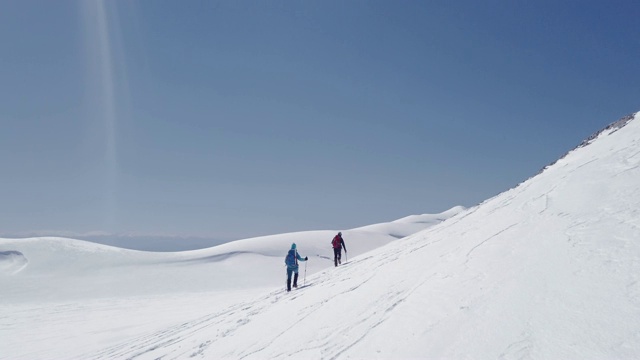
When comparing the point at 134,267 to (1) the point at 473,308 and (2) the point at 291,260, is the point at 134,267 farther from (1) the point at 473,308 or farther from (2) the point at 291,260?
(1) the point at 473,308

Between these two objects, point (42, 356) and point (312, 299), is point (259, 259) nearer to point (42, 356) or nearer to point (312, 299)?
point (42, 356)

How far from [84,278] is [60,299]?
6024 mm

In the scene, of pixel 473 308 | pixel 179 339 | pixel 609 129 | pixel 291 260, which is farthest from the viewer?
pixel 609 129

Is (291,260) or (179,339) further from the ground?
(291,260)

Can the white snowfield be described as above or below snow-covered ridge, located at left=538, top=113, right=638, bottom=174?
below

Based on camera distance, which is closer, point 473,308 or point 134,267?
point 473,308

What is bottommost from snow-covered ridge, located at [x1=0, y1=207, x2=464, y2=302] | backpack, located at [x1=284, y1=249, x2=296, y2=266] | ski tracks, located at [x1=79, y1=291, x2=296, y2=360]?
ski tracks, located at [x1=79, y1=291, x2=296, y2=360]

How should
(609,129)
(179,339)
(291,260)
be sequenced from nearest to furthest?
(179,339) < (291,260) < (609,129)

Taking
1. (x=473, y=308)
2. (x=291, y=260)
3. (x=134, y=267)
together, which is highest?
(x=134, y=267)

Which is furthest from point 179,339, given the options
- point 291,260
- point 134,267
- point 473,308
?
point 134,267

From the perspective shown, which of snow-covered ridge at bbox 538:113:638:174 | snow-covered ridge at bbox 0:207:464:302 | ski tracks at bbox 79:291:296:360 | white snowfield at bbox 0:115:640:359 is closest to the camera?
white snowfield at bbox 0:115:640:359

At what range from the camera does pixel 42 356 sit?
12836 mm

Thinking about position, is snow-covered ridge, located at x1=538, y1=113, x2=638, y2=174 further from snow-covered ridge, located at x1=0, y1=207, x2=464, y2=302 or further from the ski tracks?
snow-covered ridge, located at x1=0, y1=207, x2=464, y2=302

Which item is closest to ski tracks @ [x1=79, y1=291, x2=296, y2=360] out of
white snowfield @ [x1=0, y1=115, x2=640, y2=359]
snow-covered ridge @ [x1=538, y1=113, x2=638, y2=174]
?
white snowfield @ [x1=0, y1=115, x2=640, y2=359]
